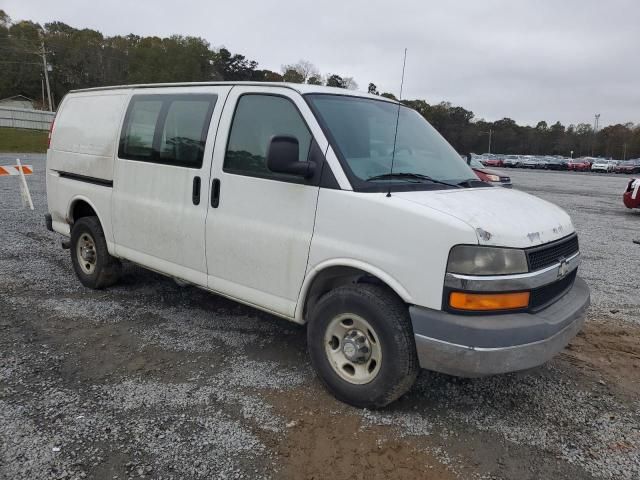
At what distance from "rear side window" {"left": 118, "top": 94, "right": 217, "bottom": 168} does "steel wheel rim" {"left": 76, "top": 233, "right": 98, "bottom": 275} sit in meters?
1.22

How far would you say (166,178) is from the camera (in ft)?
14.8

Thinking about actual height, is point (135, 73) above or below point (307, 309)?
above

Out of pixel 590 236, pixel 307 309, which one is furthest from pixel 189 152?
pixel 590 236

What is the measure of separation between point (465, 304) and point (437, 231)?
452mm

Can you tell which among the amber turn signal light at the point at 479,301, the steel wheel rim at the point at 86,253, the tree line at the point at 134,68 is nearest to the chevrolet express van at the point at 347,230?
the amber turn signal light at the point at 479,301

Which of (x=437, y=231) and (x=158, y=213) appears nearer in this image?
(x=437, y=231)

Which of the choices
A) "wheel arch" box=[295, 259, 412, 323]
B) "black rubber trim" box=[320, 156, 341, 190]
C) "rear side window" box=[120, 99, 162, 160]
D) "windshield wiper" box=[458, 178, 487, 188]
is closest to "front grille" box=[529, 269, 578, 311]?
"wheel arch" box=[295, 259, 412, 323]

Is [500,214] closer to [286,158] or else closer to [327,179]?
[327,179]

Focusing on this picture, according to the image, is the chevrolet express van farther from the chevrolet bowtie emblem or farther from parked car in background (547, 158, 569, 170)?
parked car in background (547, 158, 569, 170)

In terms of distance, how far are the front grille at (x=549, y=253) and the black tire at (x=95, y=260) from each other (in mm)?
4236

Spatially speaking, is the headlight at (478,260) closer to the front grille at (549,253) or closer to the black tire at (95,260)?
the front grille at (549,253)

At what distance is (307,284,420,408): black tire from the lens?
3121 mm

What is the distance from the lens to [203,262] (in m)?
4.27

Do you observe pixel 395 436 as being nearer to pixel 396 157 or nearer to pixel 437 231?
pixel 437 231
